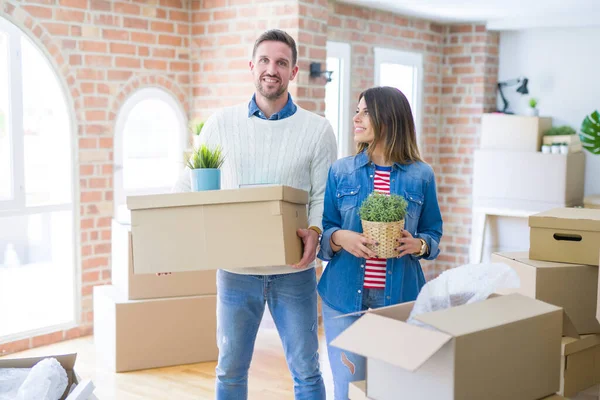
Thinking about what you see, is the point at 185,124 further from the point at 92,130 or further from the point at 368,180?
the point at 368,180

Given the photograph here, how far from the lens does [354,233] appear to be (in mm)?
2086

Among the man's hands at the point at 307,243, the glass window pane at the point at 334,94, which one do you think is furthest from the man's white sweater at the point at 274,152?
the glass window pane at the point at 334,94

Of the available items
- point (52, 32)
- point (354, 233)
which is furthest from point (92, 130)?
point (354, 233)

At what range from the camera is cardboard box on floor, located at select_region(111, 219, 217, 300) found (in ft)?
13.0

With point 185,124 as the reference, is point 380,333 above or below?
below

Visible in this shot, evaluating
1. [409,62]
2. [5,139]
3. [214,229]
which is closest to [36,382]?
[214,229]

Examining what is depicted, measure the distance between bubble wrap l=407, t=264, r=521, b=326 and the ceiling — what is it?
144 inches

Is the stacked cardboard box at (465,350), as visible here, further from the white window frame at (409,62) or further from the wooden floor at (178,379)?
the white window frame at (409,62)

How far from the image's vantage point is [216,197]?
2.06 m

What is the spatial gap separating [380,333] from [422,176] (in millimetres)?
816

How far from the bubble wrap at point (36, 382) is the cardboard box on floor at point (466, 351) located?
89cm

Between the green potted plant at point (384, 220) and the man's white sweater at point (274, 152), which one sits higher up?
the man's white sweater at point (274, 152)

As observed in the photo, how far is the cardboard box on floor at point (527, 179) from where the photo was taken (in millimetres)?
5527

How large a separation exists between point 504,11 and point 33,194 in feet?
11.8
